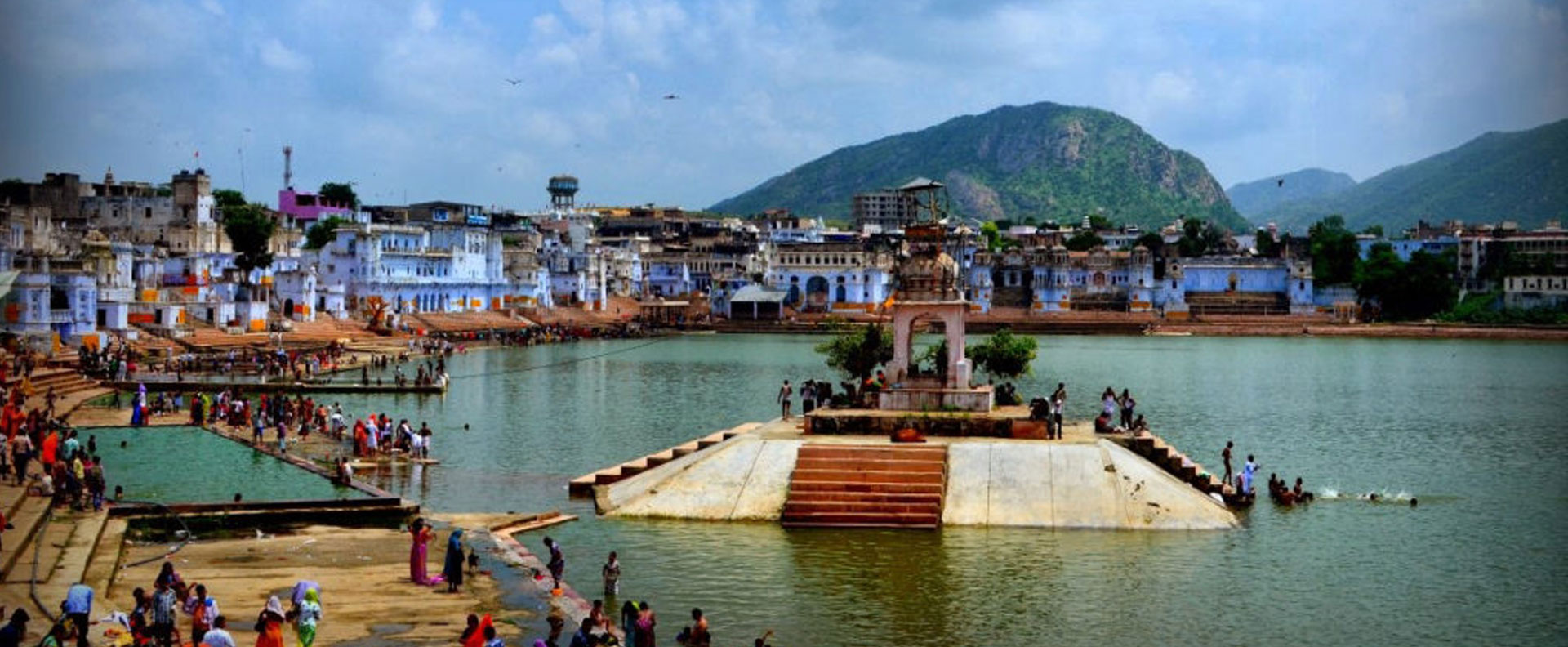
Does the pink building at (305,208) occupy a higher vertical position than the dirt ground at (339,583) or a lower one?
higher

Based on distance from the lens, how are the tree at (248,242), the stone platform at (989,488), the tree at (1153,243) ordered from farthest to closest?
the tree at (1153,243) < the tree at (248,242) < the stone platform at (989,488)

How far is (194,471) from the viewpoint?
1160 inches

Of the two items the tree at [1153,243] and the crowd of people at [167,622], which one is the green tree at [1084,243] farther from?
the crowd of people at [167,622]

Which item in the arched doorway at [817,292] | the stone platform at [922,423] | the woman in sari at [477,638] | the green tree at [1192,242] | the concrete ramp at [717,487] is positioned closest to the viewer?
the woman in sari at [477,638]

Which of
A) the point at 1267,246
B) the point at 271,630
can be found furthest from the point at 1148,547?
the point at 1267,246

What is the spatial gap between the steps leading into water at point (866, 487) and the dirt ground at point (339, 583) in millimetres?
5548

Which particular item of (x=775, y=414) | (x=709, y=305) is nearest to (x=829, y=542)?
(x=775, y=414)

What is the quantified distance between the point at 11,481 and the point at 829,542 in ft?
42.1

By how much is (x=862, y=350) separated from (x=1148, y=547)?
44.2 ft

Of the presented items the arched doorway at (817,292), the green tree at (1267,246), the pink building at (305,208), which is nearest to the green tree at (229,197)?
the pink building at (305,208)

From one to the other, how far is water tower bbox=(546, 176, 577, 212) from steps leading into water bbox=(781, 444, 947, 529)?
148801 millimetres

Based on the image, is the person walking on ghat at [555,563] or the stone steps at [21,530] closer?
the stone steps at [21,530]

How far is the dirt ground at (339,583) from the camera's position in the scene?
16969 millimetres

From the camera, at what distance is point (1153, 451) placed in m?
28.4
